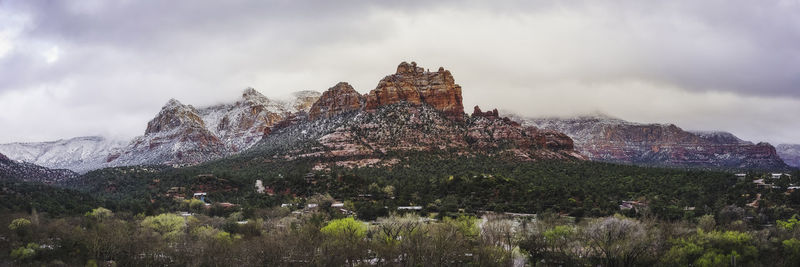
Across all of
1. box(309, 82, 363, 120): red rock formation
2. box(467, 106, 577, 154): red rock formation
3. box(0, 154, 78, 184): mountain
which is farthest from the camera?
box(309, 82, 363, 120): red rock formation

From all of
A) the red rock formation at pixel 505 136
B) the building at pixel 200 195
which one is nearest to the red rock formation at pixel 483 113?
the red rock formation at pixel 505 136

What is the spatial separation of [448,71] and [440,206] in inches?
4411

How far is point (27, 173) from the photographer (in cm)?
12825

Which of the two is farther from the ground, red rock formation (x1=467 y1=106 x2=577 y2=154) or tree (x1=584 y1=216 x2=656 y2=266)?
red rock formation (x1=467 y1=106 x2=577 y2=154)

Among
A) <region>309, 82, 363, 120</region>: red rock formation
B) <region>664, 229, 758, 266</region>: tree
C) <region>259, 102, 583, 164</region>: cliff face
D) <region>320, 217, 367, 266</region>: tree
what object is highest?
<region>309, 82, 363, 120</region>: red rock formation

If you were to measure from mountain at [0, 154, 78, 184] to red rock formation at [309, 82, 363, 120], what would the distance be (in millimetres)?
84650

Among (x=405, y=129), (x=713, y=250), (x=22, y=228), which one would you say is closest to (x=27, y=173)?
(x=22, y=228)

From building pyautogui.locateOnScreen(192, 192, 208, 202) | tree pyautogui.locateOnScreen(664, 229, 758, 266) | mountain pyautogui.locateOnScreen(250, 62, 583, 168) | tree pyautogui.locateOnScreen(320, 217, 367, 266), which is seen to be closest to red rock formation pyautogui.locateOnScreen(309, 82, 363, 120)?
mountain pyautogui.locateOnScreen(250, 62, 583, 168)

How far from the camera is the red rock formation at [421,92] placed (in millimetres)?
167000

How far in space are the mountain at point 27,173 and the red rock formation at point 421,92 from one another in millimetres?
95845

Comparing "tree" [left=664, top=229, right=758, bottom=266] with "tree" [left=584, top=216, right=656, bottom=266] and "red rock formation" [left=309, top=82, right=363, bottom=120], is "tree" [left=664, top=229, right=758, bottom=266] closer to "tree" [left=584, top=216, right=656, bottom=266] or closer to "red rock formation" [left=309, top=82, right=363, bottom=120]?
"tree" [left=584, top=216, right=656, bottom=266]

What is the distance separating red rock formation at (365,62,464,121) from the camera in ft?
548

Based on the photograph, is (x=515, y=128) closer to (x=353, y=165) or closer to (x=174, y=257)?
(x=353, y=165)

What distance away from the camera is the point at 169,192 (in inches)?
4117
